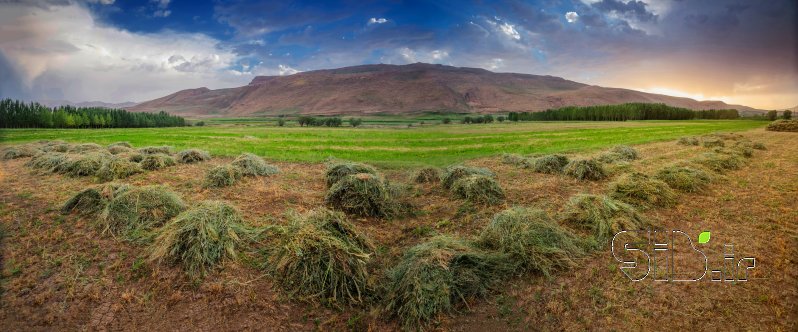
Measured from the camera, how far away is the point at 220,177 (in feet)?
42.1

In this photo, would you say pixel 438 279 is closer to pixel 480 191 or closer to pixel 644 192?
pixel 480 191

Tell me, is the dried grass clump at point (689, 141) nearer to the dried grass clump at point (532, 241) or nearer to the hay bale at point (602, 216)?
the hay bale at point (602, 216)

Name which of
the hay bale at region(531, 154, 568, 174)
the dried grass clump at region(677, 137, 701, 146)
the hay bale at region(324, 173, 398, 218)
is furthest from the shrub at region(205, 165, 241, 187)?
the dried grass clump at region(677, 137, 701, 146)

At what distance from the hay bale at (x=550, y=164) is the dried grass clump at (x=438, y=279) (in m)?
9.34

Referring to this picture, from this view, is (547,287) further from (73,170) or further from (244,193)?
(73,170)

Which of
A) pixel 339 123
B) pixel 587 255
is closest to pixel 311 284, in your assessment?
pixel 587 255

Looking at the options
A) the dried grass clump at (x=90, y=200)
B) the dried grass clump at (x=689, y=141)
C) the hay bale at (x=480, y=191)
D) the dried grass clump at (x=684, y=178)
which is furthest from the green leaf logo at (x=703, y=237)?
the dried grass clump at (x=689, y=141)

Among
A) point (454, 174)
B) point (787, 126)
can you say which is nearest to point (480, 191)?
point (454, 174)

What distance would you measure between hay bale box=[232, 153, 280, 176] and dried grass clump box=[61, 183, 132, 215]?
15.4ft

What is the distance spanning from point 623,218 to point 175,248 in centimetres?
933

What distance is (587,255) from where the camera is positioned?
7.12 m

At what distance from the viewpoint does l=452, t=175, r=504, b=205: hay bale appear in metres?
10.9

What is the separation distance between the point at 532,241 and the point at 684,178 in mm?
7769

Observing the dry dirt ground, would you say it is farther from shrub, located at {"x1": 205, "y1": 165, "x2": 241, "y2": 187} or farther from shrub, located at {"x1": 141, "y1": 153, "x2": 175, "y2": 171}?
shrub, located at {"x1": 141, "y1": 153, "x2": 175, "y2": 171}
